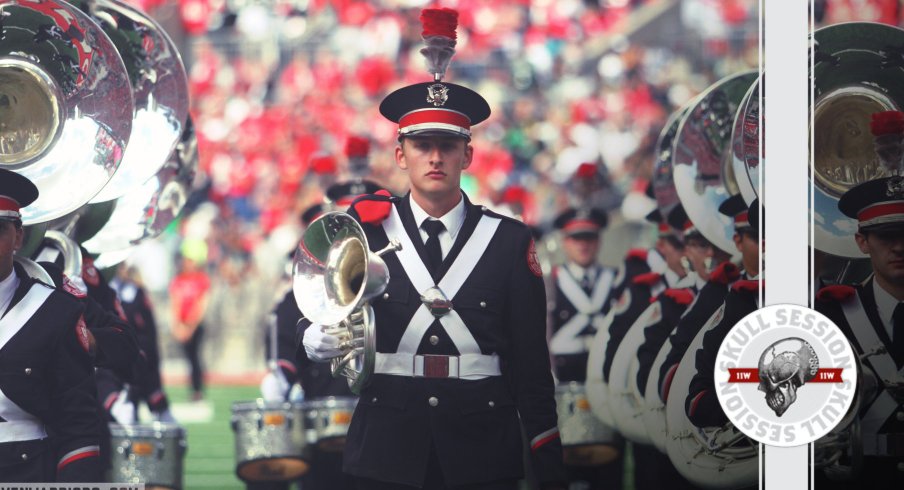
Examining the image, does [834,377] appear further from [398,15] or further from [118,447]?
[398,15]

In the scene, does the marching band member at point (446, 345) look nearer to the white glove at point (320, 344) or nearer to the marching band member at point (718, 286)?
the white glove at point (320, 344)

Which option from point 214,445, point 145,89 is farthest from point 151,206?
point 214,445

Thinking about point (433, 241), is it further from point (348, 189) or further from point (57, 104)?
point (348, 189)

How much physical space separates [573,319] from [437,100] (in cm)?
473

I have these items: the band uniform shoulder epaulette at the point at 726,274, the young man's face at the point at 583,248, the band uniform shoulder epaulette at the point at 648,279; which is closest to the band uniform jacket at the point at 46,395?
the band uniform shoulder epaulette at the point at 726,274

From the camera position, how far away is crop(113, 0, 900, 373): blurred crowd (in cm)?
1816

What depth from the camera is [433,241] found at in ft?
16.0

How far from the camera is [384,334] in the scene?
4.80 metres

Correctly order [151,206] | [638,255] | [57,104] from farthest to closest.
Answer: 1. [638,255]
2. [151,206]
3. [57,104]

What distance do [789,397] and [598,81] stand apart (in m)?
17.0

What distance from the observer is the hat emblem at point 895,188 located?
4.99 metres

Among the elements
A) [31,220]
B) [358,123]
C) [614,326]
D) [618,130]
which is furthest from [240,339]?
[31,220]

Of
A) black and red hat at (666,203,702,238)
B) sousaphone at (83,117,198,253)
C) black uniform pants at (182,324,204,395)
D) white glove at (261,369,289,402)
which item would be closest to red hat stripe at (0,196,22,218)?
sousaphone at (83,117,198,253)

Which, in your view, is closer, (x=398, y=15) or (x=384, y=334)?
(x=384, y=334)
